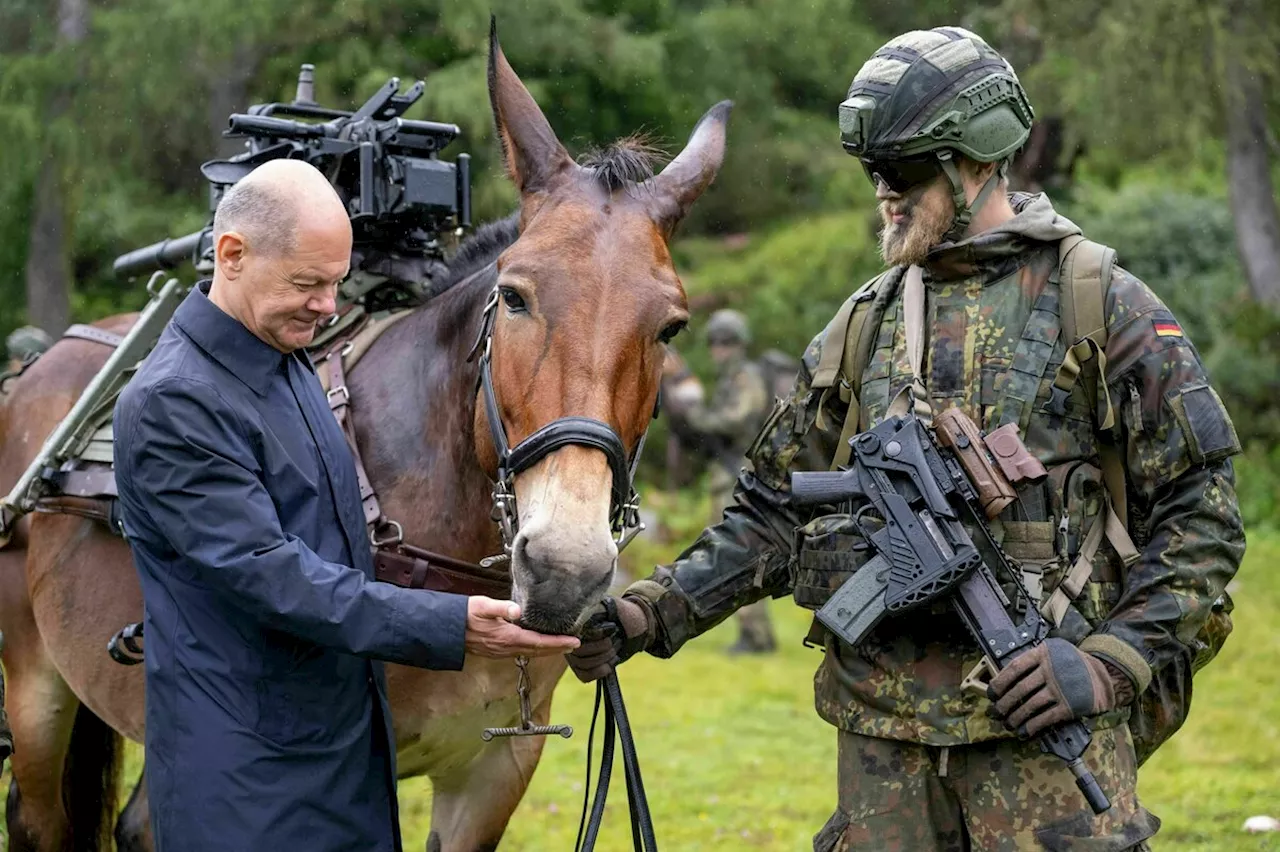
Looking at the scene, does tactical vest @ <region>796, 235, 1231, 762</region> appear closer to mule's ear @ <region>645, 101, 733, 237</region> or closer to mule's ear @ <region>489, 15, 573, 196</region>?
mule's ear @ <region>645, 101, 733, 237</region>

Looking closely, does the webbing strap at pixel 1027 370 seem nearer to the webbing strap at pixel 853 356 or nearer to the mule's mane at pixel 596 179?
the webbing strap at pixel 853 356

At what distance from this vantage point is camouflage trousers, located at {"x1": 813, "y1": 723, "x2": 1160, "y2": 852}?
10.2 feet

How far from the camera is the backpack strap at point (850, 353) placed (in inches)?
138

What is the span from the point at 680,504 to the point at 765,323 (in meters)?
2.86

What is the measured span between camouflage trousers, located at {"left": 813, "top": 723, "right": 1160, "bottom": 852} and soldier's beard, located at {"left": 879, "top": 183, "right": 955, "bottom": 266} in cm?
107

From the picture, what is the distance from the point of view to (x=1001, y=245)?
3299 mm

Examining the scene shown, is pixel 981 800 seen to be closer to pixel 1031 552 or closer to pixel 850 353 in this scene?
pixel 1031 552

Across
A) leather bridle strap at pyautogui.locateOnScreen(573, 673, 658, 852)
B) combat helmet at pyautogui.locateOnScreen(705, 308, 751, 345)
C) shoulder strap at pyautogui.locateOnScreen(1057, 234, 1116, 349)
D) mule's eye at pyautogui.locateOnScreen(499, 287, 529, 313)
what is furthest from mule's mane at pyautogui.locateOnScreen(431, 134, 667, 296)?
combat helmet at pyautogui.locateOnScreen(705, 308, 751, 345)

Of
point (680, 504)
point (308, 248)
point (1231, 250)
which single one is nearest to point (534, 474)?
point (308, 248)

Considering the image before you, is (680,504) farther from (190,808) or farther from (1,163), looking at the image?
(190,808)

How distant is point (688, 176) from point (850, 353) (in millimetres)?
560

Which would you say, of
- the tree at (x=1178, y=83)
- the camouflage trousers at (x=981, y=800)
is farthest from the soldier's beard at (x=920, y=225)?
the tree at (x=1178, y=83)

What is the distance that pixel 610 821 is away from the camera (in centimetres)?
701

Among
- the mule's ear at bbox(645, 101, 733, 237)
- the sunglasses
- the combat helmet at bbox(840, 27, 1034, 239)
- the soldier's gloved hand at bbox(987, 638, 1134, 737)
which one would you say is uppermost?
the combat helmet at bbox(840, 27, 1034, 239)
